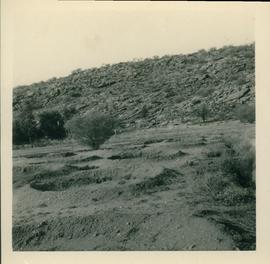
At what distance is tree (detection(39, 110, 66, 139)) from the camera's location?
407cm

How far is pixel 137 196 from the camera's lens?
3.99 meters

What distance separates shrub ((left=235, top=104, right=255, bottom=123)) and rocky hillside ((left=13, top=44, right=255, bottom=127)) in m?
0.05

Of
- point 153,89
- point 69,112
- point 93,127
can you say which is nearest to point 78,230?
point 93,127

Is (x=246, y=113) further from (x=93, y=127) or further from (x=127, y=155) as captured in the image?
(x=93, y=127)

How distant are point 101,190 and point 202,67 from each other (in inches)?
49.5

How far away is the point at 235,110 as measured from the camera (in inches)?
159

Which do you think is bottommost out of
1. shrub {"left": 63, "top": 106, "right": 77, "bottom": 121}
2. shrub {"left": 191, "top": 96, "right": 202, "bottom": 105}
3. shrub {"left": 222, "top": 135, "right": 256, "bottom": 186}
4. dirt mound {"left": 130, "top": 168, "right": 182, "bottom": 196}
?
dirt mound {"left": 130, "top": 168, "right": 182, "bottom": 196}

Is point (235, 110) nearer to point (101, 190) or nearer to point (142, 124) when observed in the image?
point (142, 124)

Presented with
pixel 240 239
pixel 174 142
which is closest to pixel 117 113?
pixel 174 142

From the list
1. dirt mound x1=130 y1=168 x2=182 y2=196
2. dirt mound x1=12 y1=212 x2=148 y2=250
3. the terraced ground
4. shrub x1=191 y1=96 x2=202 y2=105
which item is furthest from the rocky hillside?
dirt mound x1=12 y1=212 x2=148 y2=250

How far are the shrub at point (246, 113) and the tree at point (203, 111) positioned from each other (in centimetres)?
23

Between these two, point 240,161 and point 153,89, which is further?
point 153,89

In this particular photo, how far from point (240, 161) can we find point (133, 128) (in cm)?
88

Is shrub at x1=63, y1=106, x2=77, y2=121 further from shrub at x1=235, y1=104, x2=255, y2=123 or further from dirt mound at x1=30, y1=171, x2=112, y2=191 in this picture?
shrub at x1=235, y1=104, x2=255, y2=123
